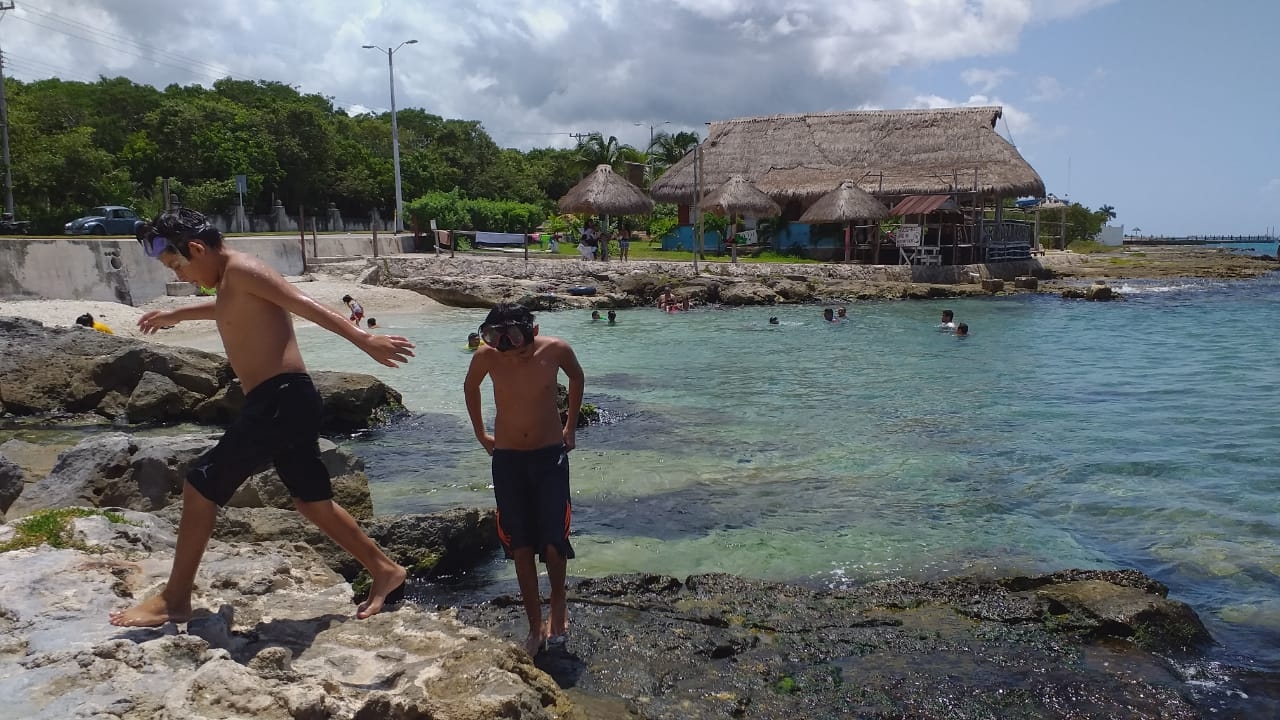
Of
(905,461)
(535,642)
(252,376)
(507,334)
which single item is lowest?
(905,461)

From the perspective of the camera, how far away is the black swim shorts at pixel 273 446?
3439 millimetres

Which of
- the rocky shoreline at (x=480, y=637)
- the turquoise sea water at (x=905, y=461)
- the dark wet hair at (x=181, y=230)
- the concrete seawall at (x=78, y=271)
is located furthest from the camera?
the concrete seawall at (x=78, y=271)

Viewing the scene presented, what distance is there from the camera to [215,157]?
38.2m

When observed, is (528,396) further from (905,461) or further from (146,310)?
(146,310)

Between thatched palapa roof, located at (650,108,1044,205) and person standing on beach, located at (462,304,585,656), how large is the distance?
1279 inches

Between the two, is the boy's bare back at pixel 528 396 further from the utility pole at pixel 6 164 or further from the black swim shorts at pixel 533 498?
the utility pole at pixel 6 164

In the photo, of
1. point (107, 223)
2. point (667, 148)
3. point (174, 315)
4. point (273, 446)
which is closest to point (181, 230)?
point (174, 315)

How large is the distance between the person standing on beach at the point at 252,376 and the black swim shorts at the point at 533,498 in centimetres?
82

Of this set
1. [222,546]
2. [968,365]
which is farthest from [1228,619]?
[968,365]

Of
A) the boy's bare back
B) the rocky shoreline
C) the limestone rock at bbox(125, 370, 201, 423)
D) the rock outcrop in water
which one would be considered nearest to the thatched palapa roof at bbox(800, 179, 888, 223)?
the rock outcrop in water

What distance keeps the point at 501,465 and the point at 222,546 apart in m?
1.45

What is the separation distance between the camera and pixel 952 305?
28.4m

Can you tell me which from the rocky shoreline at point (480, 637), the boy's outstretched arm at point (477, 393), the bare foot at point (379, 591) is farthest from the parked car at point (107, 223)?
the bare foot at point (379, 591)

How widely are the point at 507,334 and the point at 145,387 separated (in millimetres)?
8088
